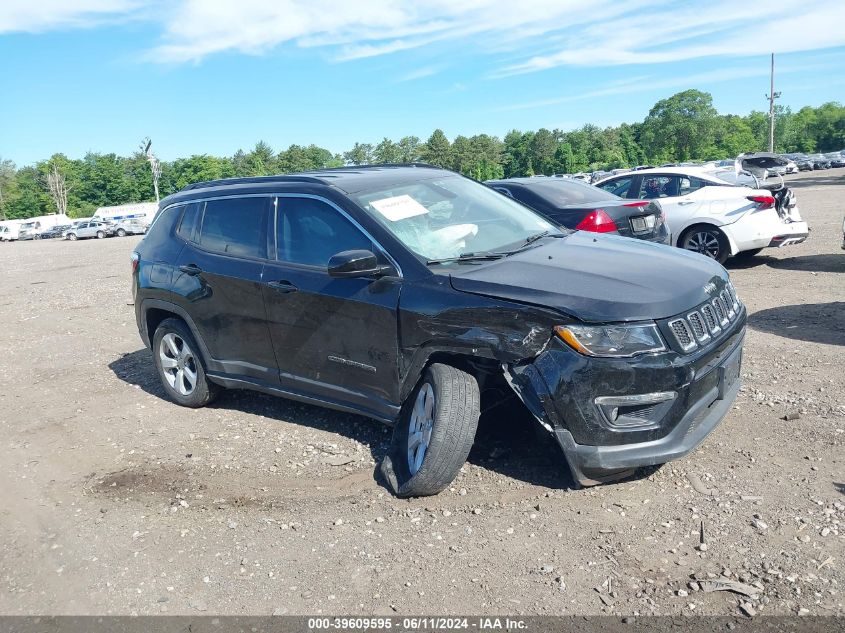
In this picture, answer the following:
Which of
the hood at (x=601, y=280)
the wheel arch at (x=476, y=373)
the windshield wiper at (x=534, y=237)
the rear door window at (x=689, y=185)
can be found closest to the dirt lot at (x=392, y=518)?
the wheel arch at (x=476, y=373)

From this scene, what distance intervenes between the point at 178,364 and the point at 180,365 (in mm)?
31

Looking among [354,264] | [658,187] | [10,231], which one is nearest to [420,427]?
[354,264]

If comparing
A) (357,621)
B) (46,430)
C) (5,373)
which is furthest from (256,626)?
(5,373)

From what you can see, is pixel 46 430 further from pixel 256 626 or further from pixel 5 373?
pixel 256 626

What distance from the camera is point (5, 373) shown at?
820 cm

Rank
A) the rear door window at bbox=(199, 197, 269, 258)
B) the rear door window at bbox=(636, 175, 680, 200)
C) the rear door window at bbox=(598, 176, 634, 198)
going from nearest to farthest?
the rear door window at bbox=(199, 197, 269, 258)
the rear door window at bbox=(636, 175, 680, 200)
the rear door window at bbox=(598, 176, 634, 198)

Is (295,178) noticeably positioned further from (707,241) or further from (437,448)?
(707,241)

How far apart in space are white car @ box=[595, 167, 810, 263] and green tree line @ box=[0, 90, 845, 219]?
7435cm

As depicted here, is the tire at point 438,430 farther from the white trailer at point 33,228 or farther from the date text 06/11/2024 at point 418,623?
the white trailer at point 33,228

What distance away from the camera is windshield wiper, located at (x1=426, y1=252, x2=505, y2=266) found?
14.1 ft

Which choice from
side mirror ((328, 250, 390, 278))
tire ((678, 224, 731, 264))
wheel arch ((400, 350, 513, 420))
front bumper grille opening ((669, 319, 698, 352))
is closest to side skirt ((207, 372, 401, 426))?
wheel arch ((400, 350, 513, 420))

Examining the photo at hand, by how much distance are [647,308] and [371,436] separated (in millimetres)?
2337

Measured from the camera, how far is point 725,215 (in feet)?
34.6

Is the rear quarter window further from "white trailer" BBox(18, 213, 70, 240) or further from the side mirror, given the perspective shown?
"white trailer" BBox(18, 213, 70, 240)
